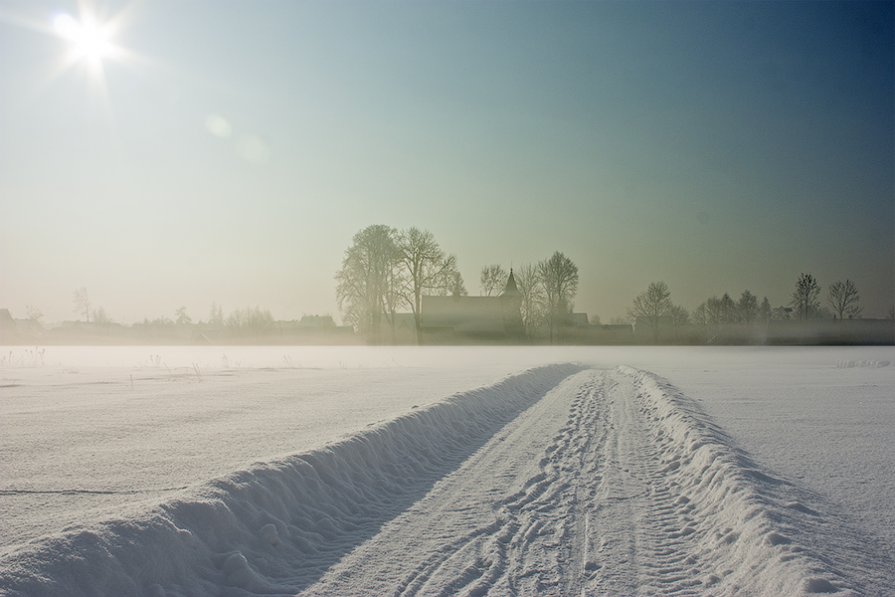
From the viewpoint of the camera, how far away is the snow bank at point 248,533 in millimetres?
4531

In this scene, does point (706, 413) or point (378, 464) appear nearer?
point (378, 464)

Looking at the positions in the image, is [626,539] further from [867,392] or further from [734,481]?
[867,392]

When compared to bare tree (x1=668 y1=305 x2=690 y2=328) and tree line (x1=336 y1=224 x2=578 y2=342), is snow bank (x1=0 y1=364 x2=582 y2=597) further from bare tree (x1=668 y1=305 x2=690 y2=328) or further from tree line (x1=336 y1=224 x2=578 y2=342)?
bare tree (x1=668 y1=305 x2=690 y2=328)

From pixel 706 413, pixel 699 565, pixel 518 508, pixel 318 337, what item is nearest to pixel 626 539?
pixel 699 565

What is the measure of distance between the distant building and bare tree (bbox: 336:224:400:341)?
1396cm

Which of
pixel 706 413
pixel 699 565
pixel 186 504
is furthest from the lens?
pixel 706 413

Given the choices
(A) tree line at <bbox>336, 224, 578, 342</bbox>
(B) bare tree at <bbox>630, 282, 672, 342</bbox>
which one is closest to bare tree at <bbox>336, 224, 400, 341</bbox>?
(A) tree line at <bbox>336, 224, 578, 342</bbox>

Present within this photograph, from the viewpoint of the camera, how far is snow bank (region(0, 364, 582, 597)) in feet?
14.9

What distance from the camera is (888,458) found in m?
9.36

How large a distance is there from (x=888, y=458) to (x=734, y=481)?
3772 mm

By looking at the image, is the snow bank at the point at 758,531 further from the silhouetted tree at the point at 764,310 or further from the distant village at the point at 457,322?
the silhouetted tree at the point at 764,310

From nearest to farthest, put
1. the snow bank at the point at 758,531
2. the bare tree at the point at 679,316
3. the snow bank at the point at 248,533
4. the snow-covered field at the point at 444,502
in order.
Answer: the snow bank at the point at 248,533 < the snow bank at the point at 758,531 < the snow-covered field at the point at 444,502 < the bare tree at the point at 679,316

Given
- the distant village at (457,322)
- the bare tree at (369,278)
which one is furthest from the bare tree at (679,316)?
the bare tree at (369,278)

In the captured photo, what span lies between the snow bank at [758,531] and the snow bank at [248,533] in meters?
3.14
